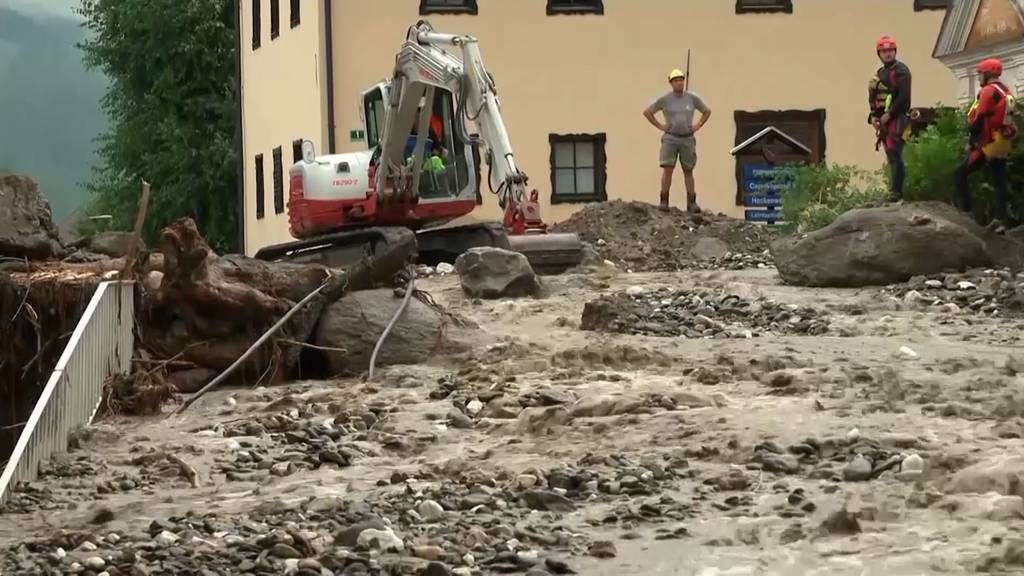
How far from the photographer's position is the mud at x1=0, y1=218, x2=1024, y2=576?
7.67m

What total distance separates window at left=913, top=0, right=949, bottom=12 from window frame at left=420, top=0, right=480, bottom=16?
7.58 metres

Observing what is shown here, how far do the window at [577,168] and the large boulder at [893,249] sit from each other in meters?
14.9

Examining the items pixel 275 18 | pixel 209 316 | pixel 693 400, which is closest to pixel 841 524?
pixel 693 400

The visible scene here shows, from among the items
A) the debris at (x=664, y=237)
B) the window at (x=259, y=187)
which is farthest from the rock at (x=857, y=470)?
the window at (x=259, y=187)

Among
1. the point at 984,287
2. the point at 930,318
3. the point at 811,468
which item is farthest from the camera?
the point at 984,287

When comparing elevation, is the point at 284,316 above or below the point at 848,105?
below

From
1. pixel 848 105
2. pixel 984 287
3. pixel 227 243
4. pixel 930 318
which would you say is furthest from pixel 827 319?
pixel 227 243

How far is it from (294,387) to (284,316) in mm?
786

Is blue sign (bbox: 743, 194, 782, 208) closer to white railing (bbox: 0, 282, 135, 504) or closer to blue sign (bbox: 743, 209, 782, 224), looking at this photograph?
blue sign (bbox: 743, 209, 782, 224)

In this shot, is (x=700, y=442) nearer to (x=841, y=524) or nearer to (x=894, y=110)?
(x=841, y=524)

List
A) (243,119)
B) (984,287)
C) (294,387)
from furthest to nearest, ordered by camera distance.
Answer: (243,119) < (984,287) < (294,387)

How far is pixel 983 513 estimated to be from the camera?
781 cm

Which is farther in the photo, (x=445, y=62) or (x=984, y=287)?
(x=445, y=62)

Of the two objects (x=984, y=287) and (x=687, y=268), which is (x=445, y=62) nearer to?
(x=687, y=268)
